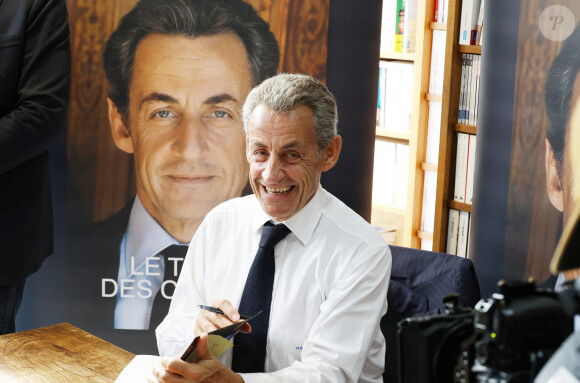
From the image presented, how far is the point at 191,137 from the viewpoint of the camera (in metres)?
2.89

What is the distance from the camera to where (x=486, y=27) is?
2.73m

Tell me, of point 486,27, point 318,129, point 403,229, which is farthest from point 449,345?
point 403,229

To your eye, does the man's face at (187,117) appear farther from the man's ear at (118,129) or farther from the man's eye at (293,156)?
the man's eye at (293,156)

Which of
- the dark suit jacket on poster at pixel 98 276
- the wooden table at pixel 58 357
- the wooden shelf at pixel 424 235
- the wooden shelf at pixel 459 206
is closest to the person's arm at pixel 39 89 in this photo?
the dark suit jacket on poster at pixel 98 276

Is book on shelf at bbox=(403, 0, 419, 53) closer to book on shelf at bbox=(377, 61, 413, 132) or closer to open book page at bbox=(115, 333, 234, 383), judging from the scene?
book on shelf at bbox=(377, 61, 413, 132)

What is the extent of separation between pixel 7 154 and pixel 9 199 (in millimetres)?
205

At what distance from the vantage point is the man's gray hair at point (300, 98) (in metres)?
1.87

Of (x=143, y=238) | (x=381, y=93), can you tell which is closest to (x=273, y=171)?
(x=143, y=238)

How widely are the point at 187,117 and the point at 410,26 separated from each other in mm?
2194

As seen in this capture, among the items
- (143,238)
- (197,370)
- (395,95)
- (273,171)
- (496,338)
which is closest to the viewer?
(496,338)

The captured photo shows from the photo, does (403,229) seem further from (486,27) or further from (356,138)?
(486,27)

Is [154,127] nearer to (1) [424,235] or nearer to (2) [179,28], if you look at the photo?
(2) [179,28]

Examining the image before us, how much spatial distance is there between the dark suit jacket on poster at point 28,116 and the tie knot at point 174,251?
0.47m

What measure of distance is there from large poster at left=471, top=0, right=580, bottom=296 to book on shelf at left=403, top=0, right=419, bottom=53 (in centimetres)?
189
